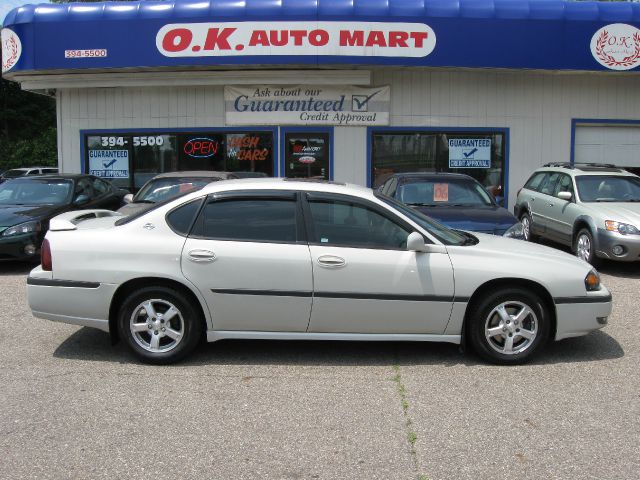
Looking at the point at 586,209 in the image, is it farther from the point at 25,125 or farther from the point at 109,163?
the point at 25,125

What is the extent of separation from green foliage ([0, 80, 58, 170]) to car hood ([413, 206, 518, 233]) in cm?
2979

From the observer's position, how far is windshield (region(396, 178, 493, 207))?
9.47 m

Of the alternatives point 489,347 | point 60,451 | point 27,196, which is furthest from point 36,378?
point 27,196

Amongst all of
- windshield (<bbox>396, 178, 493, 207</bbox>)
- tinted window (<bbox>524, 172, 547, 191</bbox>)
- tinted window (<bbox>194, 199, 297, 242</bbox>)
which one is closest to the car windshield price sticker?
tinted window (<bbox>524, 172, 547, 191</bbox>)

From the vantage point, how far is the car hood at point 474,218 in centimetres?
834

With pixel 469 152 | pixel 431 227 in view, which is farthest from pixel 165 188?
pixel 469 152

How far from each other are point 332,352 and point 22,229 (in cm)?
576

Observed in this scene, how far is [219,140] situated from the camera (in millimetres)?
14789

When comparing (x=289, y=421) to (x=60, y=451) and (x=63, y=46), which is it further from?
(x=63, y=46)

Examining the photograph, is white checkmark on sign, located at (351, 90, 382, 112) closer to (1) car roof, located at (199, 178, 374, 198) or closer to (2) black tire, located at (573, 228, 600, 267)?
(2) black tire, located at (573, 228, 600, 267)

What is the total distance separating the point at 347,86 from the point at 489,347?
393 inches

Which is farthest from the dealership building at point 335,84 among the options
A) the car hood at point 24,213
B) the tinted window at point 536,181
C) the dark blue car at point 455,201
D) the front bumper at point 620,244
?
the front bumper at point 620,244

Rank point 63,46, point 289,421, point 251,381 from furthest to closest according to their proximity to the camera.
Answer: point 63,46 < point 251,381 < point 289,421

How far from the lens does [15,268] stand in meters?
10.0
